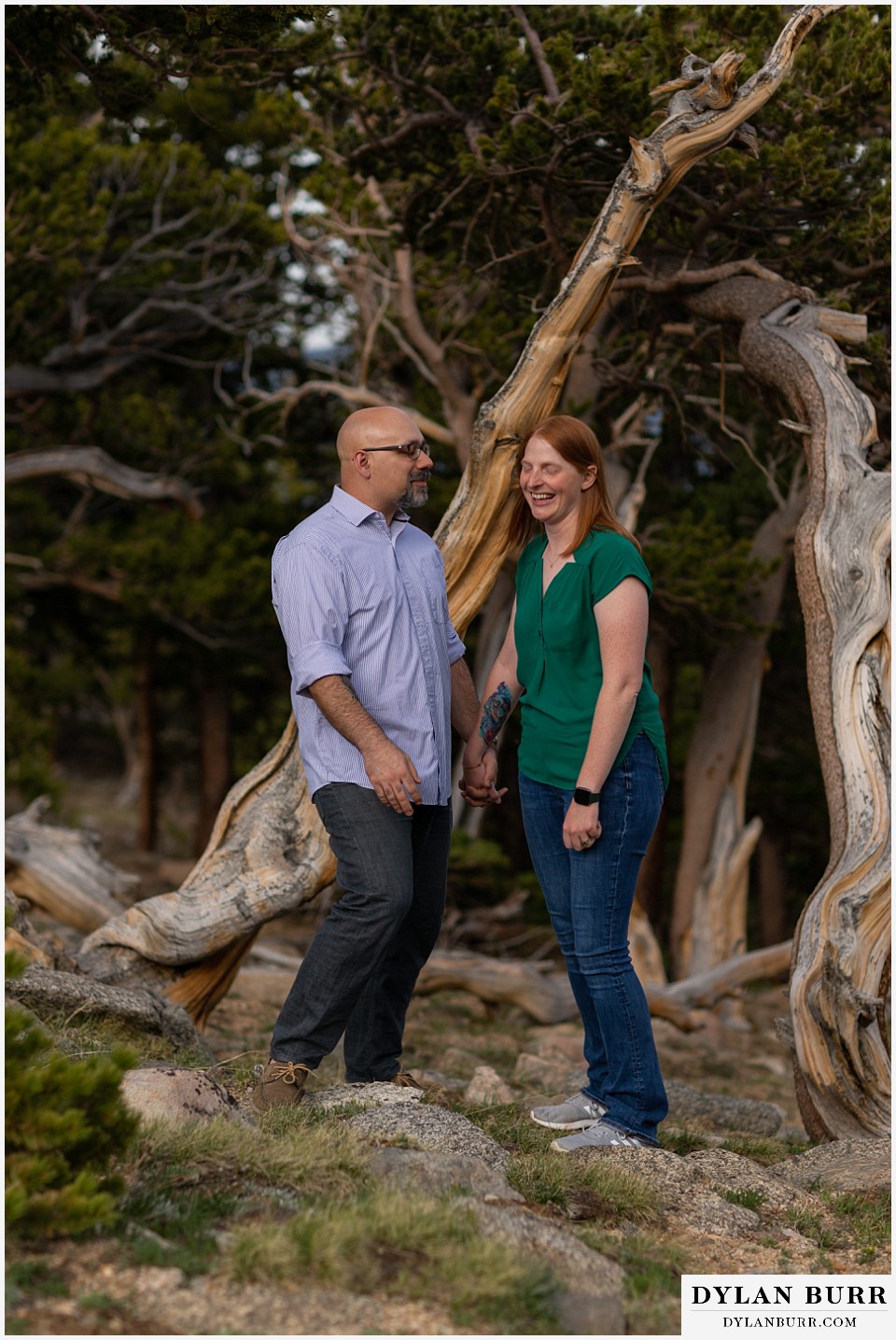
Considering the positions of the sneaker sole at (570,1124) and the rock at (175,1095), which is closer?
the rock at (175,1095)

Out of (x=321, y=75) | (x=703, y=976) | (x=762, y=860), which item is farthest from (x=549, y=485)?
(x=762, y=860)

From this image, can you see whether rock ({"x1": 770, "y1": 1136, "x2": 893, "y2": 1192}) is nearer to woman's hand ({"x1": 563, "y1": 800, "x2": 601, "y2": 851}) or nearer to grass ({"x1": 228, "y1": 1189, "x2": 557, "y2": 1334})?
woman's hand ({"x1": 563, "y1": 800, "x2": 601, "y2": 851})

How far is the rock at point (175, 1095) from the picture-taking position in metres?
3.67

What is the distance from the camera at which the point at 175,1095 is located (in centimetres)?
374

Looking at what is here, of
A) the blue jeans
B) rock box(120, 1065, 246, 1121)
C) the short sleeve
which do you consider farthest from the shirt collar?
rock box(120, 1065, 246, 1121)

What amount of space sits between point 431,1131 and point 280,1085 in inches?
19.9

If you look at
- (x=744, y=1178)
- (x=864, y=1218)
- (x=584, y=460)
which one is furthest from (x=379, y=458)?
(x=864, y=1218)

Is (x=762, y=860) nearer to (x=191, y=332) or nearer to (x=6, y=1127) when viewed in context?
(x=191, y=332)

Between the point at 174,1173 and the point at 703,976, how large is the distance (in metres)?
8.57

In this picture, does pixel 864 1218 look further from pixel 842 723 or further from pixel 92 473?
pixel 92 473

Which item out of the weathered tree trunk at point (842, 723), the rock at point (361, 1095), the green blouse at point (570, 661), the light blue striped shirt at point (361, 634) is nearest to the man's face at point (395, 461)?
the light blue striped shirt at point (361, 634)

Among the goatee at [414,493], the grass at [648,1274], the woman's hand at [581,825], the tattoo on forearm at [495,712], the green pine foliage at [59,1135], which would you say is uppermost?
the goatee at [414,493]

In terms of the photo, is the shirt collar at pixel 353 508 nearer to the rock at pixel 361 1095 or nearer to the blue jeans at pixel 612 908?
the blue jeans at pixel 612 908

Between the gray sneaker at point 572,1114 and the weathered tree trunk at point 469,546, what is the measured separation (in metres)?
1.73
